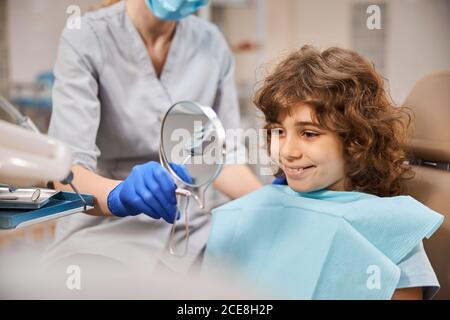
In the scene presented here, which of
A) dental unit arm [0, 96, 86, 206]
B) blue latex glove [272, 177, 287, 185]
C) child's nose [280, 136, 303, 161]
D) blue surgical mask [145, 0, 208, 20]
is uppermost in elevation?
blue surgical mask [145, 0, 208, 20]

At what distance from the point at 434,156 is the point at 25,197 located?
0.74 meters

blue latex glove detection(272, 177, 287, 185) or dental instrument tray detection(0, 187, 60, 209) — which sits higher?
dental instrument tray detection(0, 187, 60, 209)

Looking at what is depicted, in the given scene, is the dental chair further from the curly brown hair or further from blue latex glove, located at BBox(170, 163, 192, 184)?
blue latex glove, located at BBox(170, 163, 192, 184)

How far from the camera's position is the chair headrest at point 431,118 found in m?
1.01

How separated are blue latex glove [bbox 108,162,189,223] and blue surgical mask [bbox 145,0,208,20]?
0.30m

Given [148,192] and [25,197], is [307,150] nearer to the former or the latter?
[148,192]

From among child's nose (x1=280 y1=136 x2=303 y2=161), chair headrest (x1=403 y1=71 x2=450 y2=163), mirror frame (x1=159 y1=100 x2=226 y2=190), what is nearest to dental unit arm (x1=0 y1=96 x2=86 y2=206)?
mirror frame (x1=159 y1=100 x2=226 y2=190)

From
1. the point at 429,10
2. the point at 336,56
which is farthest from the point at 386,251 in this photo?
the point at 429,10

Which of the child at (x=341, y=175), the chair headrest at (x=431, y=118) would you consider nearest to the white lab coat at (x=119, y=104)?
the child at (x=341, y=175)

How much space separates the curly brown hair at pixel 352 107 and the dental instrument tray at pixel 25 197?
1.36 feet

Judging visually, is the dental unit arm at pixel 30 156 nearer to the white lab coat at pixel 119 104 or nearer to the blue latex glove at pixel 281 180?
the white lab coat at pixel 119 104

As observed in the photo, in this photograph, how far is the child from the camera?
3.03ft

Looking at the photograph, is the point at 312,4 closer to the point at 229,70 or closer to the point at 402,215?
the point at 229,70

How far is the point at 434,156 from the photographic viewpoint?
1.01 meters
